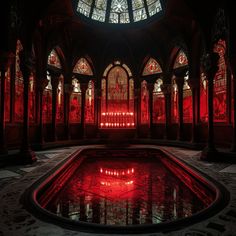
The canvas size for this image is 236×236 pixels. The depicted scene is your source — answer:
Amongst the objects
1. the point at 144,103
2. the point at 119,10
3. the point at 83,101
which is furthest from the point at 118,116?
the point at 119,10

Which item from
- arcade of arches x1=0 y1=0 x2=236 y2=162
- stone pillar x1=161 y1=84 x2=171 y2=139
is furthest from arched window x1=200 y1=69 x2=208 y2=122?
stone pillar x1=161 y1=84 x2=171 y2=139

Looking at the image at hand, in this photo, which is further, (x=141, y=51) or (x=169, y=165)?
(x=141, y=51)

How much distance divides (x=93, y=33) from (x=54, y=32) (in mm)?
3667

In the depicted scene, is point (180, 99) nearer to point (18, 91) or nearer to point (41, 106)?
point (41, 106)

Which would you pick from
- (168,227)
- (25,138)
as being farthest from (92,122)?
(168,227)

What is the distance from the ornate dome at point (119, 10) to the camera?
14.9 meters

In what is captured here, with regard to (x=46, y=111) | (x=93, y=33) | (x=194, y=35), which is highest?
(x=93, y=33)

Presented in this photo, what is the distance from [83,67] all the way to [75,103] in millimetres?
2801

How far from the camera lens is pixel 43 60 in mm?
12023

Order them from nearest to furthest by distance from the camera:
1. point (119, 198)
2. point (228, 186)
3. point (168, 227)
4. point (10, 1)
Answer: point (168, 227), point (119, 198), point (228, 186), point (10, 1)

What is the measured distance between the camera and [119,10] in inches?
624

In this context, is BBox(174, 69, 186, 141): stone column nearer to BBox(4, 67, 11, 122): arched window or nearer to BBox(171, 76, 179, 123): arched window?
BBox(171, 76, 179, 123): arched window

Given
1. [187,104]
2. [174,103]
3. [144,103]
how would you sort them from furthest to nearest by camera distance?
[144,103] → [174,103] → [187,104]

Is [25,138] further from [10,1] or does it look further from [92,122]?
[92,122]
